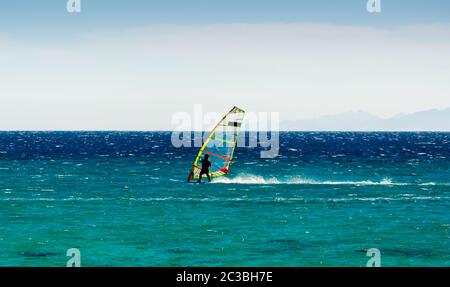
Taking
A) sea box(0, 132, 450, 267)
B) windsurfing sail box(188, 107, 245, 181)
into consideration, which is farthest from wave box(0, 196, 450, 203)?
windsurfing sail box(188, 107, 245, 181)

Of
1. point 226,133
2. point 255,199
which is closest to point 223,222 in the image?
point 255,199

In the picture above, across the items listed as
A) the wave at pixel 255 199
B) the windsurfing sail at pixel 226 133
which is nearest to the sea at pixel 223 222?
the wave at pixel 255 199

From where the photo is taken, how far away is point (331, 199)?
1796 inches

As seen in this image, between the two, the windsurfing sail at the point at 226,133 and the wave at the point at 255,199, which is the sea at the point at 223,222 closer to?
the wave at the point at 255,199

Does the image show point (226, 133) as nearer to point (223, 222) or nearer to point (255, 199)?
point (255, 199)

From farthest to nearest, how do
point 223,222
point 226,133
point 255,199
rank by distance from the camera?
1. point 226,133
2. point 255,199
3. point 223,222

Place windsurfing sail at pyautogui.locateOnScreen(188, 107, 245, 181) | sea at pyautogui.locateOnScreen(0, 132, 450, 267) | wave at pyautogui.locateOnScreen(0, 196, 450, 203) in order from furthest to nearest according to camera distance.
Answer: windsurfing sail at pyautogui.locateOnScreen(188, 107, 245, 181), wave at pyautogui.locateOnScreen(0, 196, 450, 203), sea at pyautogui.locateOnScreen(0, 132, 450, 267)

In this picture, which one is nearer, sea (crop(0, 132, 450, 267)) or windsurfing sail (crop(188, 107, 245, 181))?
sea (crop(0, 132, 450, 267))

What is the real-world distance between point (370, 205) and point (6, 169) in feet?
159

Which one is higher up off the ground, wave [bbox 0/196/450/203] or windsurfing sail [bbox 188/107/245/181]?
windsurfing sail [bbox 188/107/245/181]

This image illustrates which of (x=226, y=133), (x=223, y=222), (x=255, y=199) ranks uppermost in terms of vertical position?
(x=226, y=133)

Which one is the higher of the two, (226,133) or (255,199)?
(226,133)

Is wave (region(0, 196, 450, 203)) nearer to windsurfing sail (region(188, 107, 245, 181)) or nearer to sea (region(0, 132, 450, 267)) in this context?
sea (region(0, 132, 450, 267))

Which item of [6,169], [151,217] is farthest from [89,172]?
[151,217]
